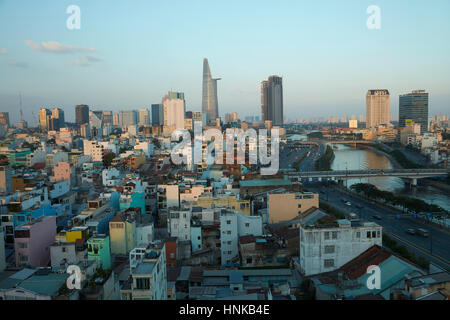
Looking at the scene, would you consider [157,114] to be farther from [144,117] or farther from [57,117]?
[57,117]

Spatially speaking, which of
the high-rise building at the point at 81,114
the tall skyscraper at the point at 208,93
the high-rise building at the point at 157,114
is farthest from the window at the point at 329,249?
the tall skyscraper at the point at 208,93

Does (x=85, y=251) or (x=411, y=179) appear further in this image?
(x=411, y=179)

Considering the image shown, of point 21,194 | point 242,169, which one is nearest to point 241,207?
point 21,194

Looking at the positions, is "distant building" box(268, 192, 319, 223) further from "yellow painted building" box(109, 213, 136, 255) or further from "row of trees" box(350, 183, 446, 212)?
"row of trees" box(350, 183, 446, 212)

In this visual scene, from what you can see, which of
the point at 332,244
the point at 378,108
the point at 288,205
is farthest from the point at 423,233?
the point at 378,108
